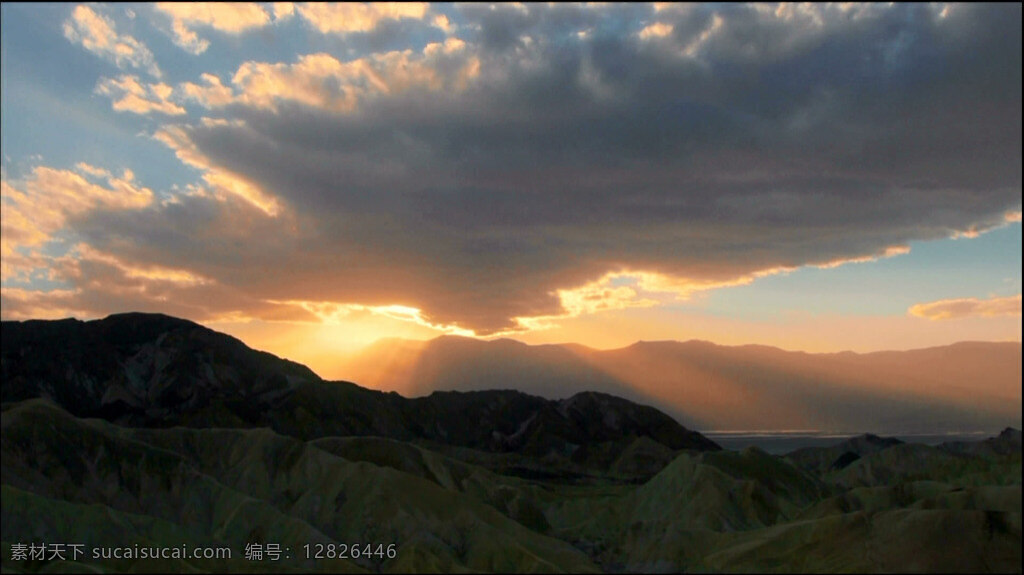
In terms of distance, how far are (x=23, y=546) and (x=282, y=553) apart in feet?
120

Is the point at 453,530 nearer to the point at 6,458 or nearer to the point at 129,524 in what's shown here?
the point at 129,524

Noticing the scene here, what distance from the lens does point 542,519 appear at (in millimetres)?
194125

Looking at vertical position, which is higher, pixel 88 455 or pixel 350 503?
pixel 88 455

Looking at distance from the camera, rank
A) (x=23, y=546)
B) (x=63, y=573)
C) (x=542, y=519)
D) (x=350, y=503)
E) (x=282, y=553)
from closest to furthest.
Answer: (x=63, y=573) → (x=23, y=546) → (x=282, y=553) → (x=350, y=503) → (x=542, y=519)

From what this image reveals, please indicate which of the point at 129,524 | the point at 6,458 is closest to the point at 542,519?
the point at 129,524

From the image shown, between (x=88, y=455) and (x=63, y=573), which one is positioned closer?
(x=63, y=573)

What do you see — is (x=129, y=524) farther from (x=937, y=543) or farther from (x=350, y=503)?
(x=937, y=543)

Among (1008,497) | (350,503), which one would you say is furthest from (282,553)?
(1008,497)

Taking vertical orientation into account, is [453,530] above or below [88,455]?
below

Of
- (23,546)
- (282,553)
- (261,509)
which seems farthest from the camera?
(261,509)

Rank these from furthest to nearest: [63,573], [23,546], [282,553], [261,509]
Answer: [261,509]
[282,553]
[23,546]
[63,573]

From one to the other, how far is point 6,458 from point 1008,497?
165m

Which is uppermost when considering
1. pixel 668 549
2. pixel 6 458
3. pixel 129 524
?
pixel 6 458

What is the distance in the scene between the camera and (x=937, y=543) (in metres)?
115
